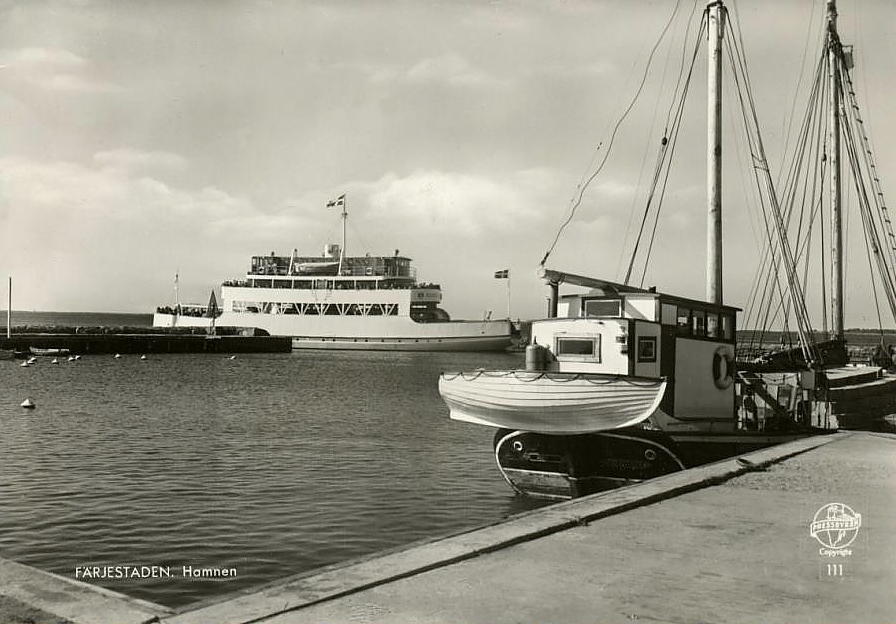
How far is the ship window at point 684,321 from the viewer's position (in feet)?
42.8

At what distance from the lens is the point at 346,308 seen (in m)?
83.9

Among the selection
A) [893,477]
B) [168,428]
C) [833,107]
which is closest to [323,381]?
[168,428]

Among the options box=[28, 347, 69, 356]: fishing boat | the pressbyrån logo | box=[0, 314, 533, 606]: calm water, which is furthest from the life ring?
box=[28, 347, 69, 356]: fishing boat

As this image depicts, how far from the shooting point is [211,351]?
73.2m

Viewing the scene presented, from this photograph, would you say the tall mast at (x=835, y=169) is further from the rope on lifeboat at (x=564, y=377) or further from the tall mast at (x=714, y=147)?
the rope on lifeboat at (x=564, y=377)

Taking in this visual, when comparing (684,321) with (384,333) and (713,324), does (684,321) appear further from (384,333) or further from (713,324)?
(384,333)

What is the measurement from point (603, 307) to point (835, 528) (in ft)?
20.4

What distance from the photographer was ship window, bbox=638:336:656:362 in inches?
474

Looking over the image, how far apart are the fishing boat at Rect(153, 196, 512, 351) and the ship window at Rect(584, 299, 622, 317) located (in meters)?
66.7

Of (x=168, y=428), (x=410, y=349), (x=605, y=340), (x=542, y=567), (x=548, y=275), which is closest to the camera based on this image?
(x=542, y=567)

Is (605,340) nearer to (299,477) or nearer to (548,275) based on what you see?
(548,275)

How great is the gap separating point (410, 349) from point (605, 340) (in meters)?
70.7

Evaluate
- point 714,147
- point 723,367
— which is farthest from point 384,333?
point 723,367

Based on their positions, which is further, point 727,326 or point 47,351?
point 47,351
